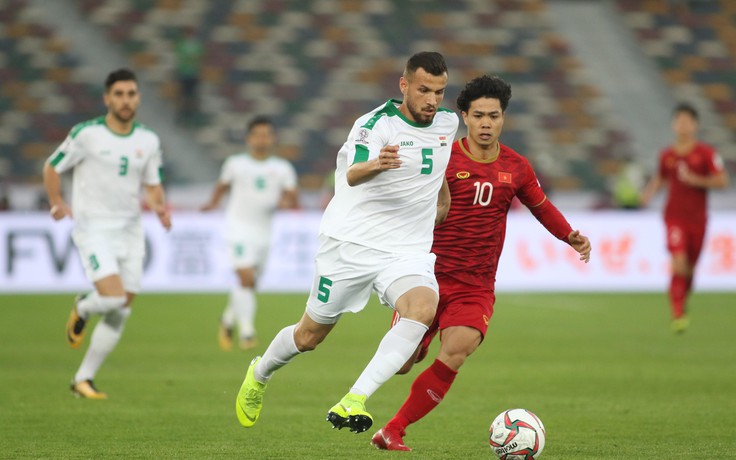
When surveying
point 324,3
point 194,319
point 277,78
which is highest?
point 324,3

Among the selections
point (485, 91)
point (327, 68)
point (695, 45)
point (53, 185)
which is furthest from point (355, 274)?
point (695, 45)

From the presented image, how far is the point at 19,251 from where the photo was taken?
20031mm

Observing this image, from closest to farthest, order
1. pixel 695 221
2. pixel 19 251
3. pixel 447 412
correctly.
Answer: pixel 447 412, pixel 695 221, pixel 19 251

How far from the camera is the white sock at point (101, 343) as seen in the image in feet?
31.7

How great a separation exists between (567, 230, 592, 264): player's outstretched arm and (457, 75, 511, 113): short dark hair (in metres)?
0.89

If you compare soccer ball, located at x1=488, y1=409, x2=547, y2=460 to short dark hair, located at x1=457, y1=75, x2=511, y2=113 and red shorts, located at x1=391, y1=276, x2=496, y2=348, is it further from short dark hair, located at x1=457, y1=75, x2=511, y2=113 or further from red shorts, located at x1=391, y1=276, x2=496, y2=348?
short dark hair, located at x1=457, y1=75, x2=511, y2=113

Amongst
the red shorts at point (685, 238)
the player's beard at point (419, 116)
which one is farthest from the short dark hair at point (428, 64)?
the red shorts at point (685, 238)

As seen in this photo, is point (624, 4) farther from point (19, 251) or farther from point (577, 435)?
point (577, 435)

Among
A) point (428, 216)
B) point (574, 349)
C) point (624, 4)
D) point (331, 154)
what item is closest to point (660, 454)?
point (428, 216)

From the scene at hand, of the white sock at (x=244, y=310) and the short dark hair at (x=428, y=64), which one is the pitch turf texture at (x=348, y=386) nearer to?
the white sock at (x=244, y=310)

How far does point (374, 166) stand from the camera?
6.53 meters

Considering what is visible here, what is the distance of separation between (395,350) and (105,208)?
3770 millimetres

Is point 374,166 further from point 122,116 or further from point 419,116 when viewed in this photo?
→ point 122,116

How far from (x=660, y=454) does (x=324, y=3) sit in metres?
24.0
